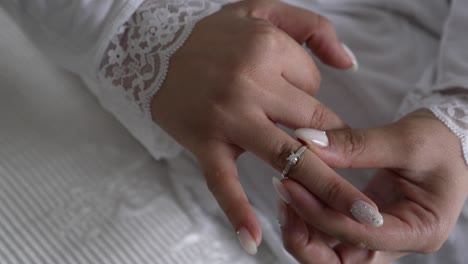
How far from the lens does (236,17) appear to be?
0.67 m

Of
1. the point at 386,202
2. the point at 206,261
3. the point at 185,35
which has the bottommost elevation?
the point at 206,261

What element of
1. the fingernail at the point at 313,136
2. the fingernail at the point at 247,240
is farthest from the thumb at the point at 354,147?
the fingernail at the point at 247,240

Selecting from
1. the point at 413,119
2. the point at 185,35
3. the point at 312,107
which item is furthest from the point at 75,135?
the point at 413,119

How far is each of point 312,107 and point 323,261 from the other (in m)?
0.17

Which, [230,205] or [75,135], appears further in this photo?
[75,135]

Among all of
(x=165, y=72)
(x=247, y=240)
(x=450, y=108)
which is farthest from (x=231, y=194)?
(x=450, y=108)

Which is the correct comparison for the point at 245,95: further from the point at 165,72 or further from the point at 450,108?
the point at 450,108

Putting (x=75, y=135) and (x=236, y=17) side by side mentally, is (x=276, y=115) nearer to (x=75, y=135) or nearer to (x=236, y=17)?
(x=236, y=17)

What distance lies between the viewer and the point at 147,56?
2.18 feet

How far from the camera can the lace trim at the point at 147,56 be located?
0.66 meters

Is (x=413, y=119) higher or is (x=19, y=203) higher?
(x=413, y=119)

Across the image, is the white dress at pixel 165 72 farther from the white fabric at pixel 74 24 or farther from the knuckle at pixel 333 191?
the knuckle at pixel 333 191

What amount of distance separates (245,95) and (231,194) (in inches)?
4.6

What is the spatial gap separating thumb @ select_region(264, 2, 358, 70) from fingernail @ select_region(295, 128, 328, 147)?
0.16m
